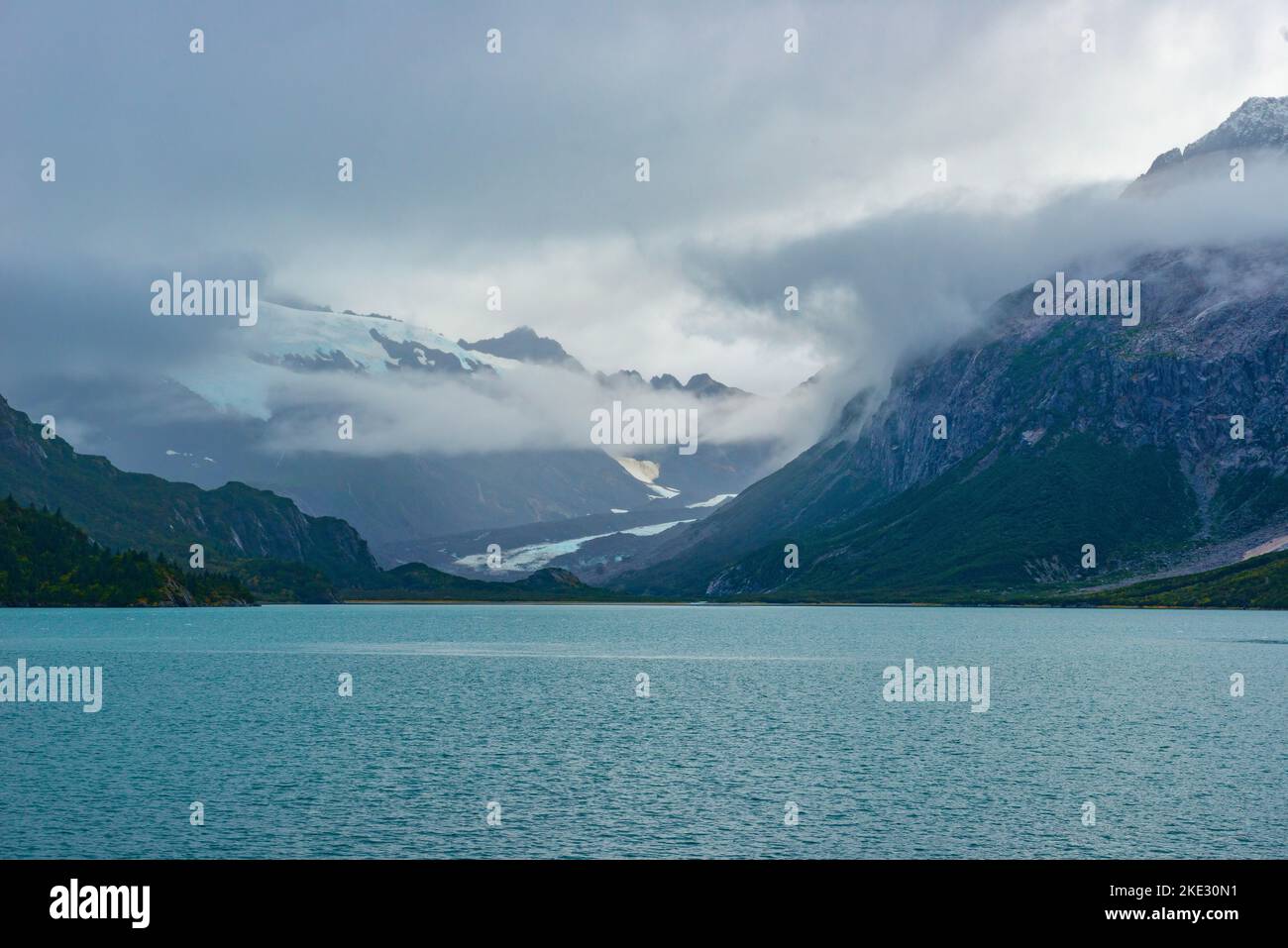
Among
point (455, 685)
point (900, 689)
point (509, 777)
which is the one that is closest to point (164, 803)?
point (509, 777)

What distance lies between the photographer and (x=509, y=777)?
352 feet

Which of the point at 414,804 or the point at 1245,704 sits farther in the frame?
the point at 1245,704

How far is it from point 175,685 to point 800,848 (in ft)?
434

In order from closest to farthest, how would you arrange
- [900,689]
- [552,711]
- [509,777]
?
[509,777], [552,711], [900,689]
